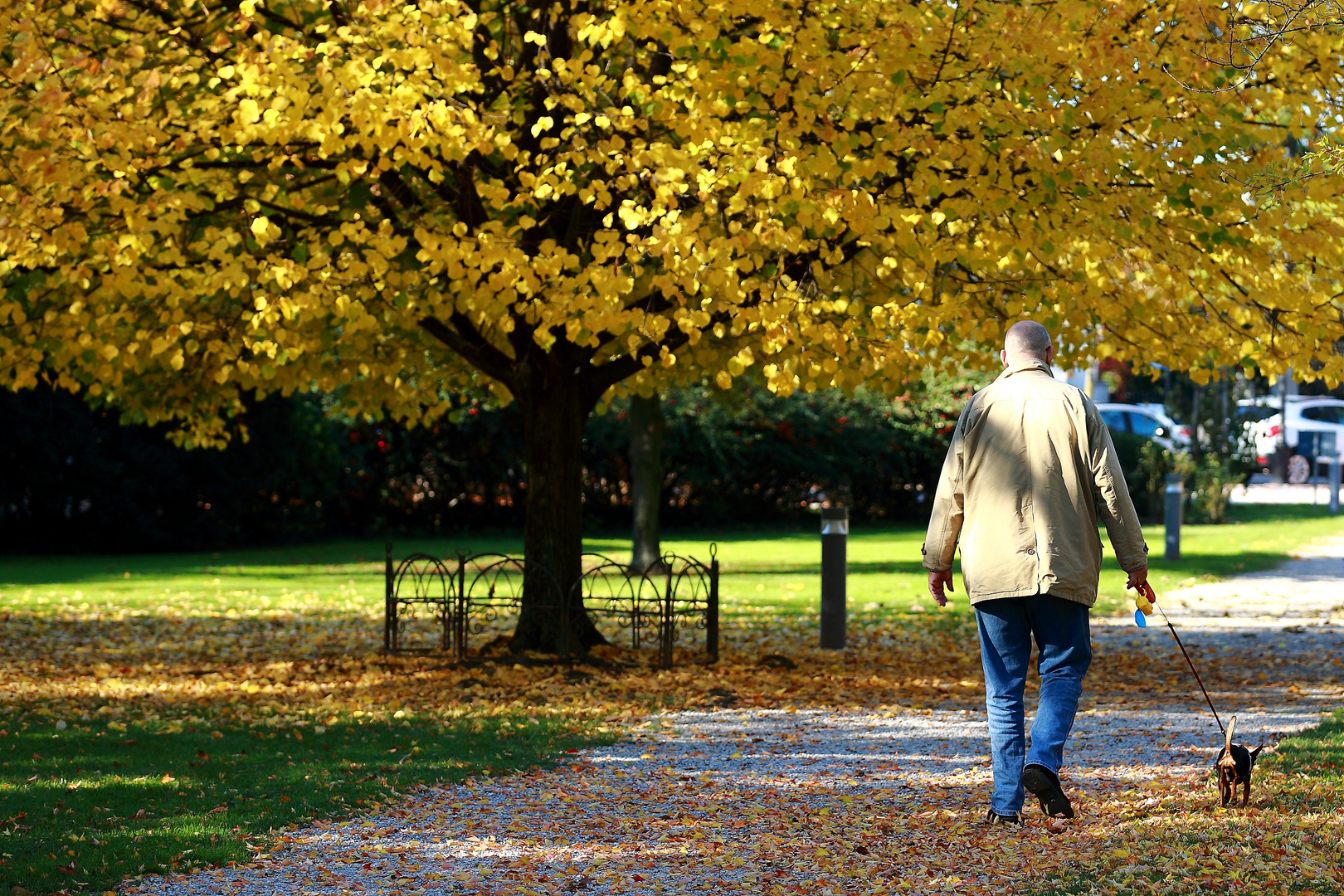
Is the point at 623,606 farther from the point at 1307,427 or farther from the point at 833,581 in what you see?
the point at 1307,427

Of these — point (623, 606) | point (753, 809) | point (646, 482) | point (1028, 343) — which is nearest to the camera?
point (1028, 343)

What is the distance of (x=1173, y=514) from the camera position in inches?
637

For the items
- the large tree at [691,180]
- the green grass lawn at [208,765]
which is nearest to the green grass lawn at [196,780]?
the green grass lawn at [208,765]

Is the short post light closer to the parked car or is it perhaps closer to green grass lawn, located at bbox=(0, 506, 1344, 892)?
the parked car

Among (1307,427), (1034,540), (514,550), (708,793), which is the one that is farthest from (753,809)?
(1307,427)

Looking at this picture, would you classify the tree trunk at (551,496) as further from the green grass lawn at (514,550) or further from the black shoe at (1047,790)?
the black shoe at (1047,790)

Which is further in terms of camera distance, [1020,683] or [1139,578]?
[1020,683]

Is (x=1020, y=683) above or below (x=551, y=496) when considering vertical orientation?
below

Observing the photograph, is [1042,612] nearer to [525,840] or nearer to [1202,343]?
[525,840]

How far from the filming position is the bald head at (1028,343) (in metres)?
5.09

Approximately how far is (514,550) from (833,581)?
9.08 meters

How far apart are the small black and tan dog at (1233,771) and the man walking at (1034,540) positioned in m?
0.55

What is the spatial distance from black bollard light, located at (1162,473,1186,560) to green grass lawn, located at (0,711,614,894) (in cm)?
1055

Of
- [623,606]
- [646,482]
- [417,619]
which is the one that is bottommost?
[417,619]
